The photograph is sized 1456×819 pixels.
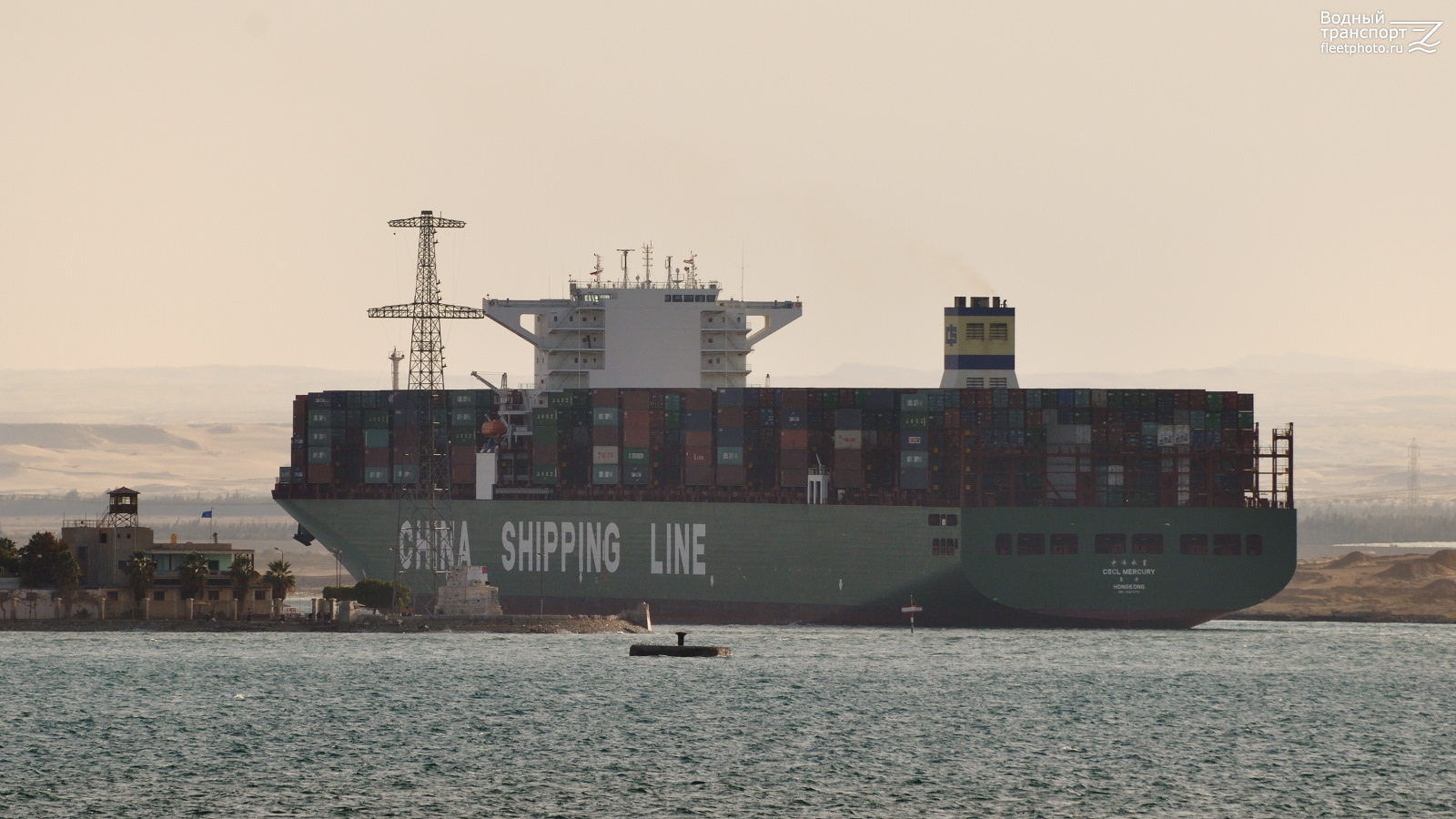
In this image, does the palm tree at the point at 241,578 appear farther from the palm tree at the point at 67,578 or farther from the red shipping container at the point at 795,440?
the red shipping container at the point at 795,440

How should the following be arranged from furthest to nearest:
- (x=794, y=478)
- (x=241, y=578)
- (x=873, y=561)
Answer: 1. (x=241, y=578)
2. (x=794, y=478)
3. (x=873, y=561)

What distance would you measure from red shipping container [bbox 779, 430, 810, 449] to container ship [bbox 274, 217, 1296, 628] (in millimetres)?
164

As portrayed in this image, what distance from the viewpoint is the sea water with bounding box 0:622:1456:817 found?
7244 centimetres

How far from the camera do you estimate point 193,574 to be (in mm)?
129750

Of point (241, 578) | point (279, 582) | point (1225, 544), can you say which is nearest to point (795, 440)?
point (1225, 544)

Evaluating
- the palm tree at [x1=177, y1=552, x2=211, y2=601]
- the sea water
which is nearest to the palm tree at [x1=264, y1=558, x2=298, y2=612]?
the palm tree at [x1=177, y1=552, x2=211, y2=601]

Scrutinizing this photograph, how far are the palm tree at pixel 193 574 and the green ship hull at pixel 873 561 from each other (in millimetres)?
11034

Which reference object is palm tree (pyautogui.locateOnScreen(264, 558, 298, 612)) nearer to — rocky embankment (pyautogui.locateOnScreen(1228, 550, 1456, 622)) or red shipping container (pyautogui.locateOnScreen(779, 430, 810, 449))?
red shipping container (pyautogui.locateOnScreen(779, 430, 810, 449))

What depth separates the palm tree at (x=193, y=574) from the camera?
130 metres

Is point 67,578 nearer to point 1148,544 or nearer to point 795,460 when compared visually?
point 795,460

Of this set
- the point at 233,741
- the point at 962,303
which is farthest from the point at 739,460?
the point at 233,741

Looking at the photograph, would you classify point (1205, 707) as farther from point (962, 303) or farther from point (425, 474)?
point (425, 474)

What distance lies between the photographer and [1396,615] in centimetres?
17862

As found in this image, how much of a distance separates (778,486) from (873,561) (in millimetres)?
6836
